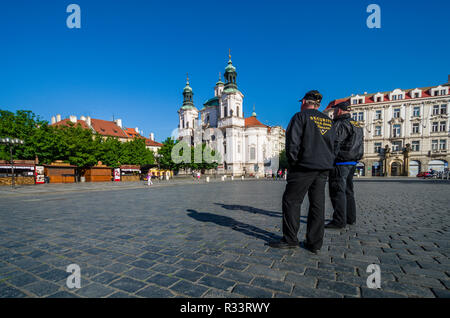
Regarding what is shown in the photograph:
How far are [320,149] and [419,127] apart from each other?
52.1 meters

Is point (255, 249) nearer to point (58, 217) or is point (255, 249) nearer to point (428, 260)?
point (428, 260)

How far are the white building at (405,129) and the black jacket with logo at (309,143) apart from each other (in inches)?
1933

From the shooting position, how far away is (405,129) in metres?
40.3

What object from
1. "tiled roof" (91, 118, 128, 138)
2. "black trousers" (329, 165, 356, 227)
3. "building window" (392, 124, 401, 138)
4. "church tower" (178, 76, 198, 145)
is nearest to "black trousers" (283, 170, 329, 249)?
"black trousers" (329, 165, 356, 227)

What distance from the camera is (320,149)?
8.79 ft

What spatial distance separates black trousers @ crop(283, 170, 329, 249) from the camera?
107 inches

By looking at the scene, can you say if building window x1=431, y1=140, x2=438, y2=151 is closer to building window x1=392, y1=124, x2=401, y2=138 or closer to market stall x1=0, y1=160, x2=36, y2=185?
building window x1=392, y1=124, x2=401, y2=138

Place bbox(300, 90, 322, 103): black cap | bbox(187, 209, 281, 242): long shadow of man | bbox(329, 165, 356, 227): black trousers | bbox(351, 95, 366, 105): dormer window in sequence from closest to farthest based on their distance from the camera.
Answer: bbox(300, 90, 322, 103): black cap < bbox(187, 209, 281, 242): long shadow of man < bbox(329, 165, 356, 227): black trousers < bbox(351, 95, 366, 105): dormer window

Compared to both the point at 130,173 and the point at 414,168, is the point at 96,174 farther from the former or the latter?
the point at 414,168

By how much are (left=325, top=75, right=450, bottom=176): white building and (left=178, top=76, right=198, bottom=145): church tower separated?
146ft

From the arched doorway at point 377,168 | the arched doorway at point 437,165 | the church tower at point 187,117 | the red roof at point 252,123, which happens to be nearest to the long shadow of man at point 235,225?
the arched doorway at point 377,168

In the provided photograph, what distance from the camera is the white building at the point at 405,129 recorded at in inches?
1506

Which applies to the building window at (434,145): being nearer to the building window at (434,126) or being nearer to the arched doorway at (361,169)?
the building window at (434,126)

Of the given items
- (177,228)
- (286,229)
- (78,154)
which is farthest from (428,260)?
(78,154)
